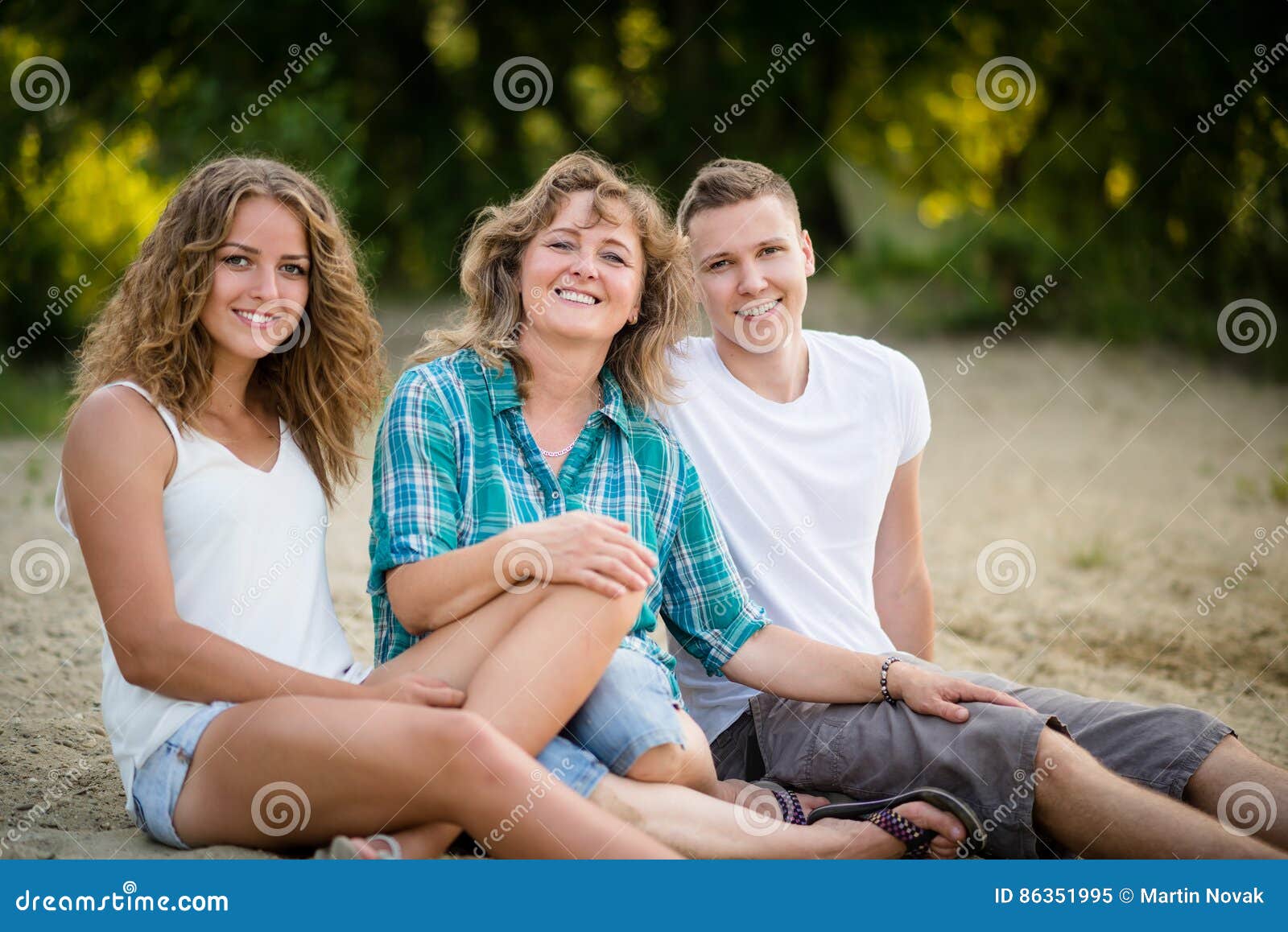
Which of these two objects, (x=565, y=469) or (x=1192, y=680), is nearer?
(x=565, y=469)

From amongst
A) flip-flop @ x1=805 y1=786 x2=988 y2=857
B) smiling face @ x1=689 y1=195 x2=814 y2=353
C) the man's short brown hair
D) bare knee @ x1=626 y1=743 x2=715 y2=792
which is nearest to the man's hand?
flip-flop @ x1=805 y1=786 x2=988 y2=857

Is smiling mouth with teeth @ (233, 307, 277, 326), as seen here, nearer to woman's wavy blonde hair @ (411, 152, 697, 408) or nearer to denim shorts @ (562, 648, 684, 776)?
woman's wavy blonde hair @ (411, 152, 697, 408)

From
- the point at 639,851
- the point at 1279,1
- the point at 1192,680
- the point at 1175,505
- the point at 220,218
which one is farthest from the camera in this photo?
the point at 1279,1

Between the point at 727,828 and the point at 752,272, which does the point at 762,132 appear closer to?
the point at 752,272

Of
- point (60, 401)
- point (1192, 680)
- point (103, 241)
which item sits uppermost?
point (1192, 680)

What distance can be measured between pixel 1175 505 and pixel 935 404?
2730 millimetres

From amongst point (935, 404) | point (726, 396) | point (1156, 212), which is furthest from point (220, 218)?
point (1156, 212)

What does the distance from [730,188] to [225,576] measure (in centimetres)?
173

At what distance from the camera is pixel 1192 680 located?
4852 mm

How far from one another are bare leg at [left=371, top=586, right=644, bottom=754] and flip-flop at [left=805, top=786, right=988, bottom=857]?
76 centimetres

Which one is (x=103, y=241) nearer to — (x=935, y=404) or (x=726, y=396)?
(x=935, y=404)

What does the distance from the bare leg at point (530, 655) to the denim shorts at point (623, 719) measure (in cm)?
10

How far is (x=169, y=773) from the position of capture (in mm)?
2549

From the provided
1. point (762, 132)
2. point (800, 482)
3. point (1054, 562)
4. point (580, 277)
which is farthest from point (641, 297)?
point (762, 132)
